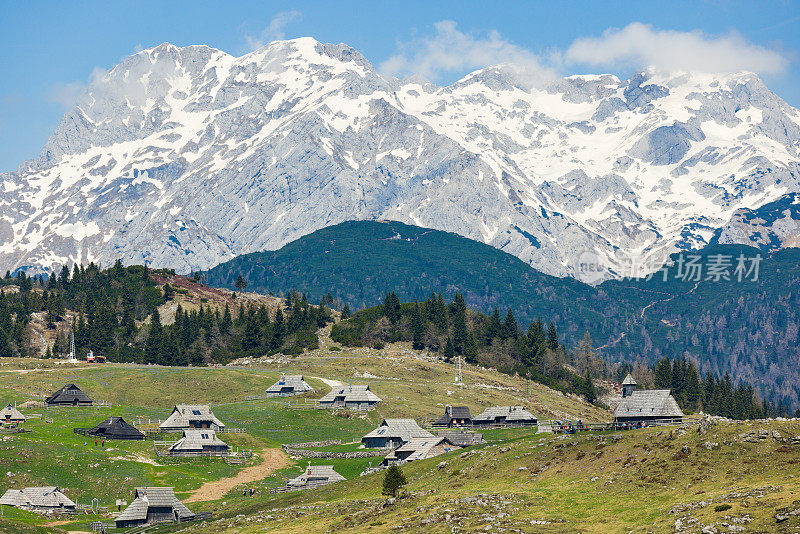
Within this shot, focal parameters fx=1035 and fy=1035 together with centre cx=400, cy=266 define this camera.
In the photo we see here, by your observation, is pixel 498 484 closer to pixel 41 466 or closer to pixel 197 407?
pixel 41 466

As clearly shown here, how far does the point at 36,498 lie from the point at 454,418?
79.9m

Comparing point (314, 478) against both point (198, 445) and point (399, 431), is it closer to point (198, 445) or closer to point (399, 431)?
point (198, 445)

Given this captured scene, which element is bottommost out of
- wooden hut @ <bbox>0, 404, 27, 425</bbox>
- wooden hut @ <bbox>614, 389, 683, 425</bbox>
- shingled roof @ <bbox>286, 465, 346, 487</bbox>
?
shingled roof @ <bbox>286, 465, 346, 487</bbox>

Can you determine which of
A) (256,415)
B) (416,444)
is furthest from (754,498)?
(256,415)

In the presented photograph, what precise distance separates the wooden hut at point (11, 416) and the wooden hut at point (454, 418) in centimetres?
6627

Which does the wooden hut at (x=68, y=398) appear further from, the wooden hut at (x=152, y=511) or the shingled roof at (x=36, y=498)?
the wooden hut at (x=152, y=511)

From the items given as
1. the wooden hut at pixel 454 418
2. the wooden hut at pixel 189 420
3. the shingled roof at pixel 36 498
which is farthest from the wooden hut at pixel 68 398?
the shingled roof at pixel 36 498

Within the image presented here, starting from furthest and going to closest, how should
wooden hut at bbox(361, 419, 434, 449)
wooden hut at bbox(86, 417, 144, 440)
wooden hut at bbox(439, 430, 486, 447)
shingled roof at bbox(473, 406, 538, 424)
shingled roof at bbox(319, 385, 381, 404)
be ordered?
shingled roof at bbox(319, 385, 381, 404) < shingled roof at bbox(473, 406, 538, 424) < wooden hut at bbox(361, 419, 434, 449) < wooden hut at bbox(86, 417, 144, 440) < wooden hut at bbox(439, 430, 486, 447)

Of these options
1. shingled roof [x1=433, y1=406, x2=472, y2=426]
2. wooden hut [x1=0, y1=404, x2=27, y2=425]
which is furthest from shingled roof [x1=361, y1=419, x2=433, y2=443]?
wooden hut [x1=0, y1=404, x2=27, y2=425]

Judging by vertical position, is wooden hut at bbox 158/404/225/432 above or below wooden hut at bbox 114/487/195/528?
above

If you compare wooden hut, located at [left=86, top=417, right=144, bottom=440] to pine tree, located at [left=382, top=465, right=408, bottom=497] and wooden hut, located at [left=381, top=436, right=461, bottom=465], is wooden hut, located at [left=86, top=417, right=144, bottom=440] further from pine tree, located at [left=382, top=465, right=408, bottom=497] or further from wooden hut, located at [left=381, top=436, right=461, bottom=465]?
pine tree, located at [left=382, top=465, right=408, bottom=497]

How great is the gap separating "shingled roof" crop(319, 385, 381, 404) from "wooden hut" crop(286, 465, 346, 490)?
5937 cm

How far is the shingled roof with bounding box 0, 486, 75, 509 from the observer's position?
114m

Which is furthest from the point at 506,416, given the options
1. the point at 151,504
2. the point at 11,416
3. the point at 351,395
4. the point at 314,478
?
the point at 11,416
